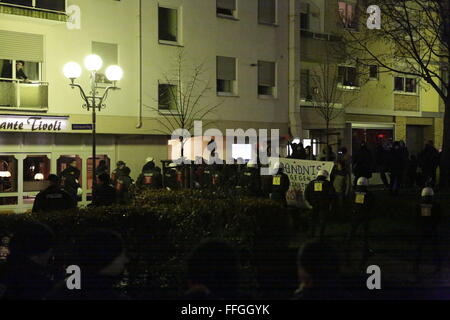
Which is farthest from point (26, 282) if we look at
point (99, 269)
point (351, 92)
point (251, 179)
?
point (351, 92)

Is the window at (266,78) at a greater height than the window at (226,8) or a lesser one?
lesser

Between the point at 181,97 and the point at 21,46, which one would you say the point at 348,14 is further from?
the point at 21,46

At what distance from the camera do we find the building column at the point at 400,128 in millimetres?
27984

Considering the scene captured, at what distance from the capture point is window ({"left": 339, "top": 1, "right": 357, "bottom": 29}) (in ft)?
81.6

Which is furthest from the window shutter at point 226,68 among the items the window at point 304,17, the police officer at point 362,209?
the police officer at point 362,209

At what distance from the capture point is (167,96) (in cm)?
2173

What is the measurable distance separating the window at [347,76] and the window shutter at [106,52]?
9970mm

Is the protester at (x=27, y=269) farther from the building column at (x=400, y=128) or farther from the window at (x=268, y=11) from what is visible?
the building column at (x=400, y=128)

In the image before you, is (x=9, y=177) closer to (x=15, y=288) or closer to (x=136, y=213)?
(x=136, y=213)

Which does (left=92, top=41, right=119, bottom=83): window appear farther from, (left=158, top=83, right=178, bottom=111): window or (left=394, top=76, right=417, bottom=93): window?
(left=394, top=76, right=417, bottom=93): window

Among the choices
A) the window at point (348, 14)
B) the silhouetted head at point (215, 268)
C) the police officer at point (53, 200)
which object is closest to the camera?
the silhouetted head at point (215, 268)

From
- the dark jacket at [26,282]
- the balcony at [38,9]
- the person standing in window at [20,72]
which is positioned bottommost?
the dark jacket at [26,282]
